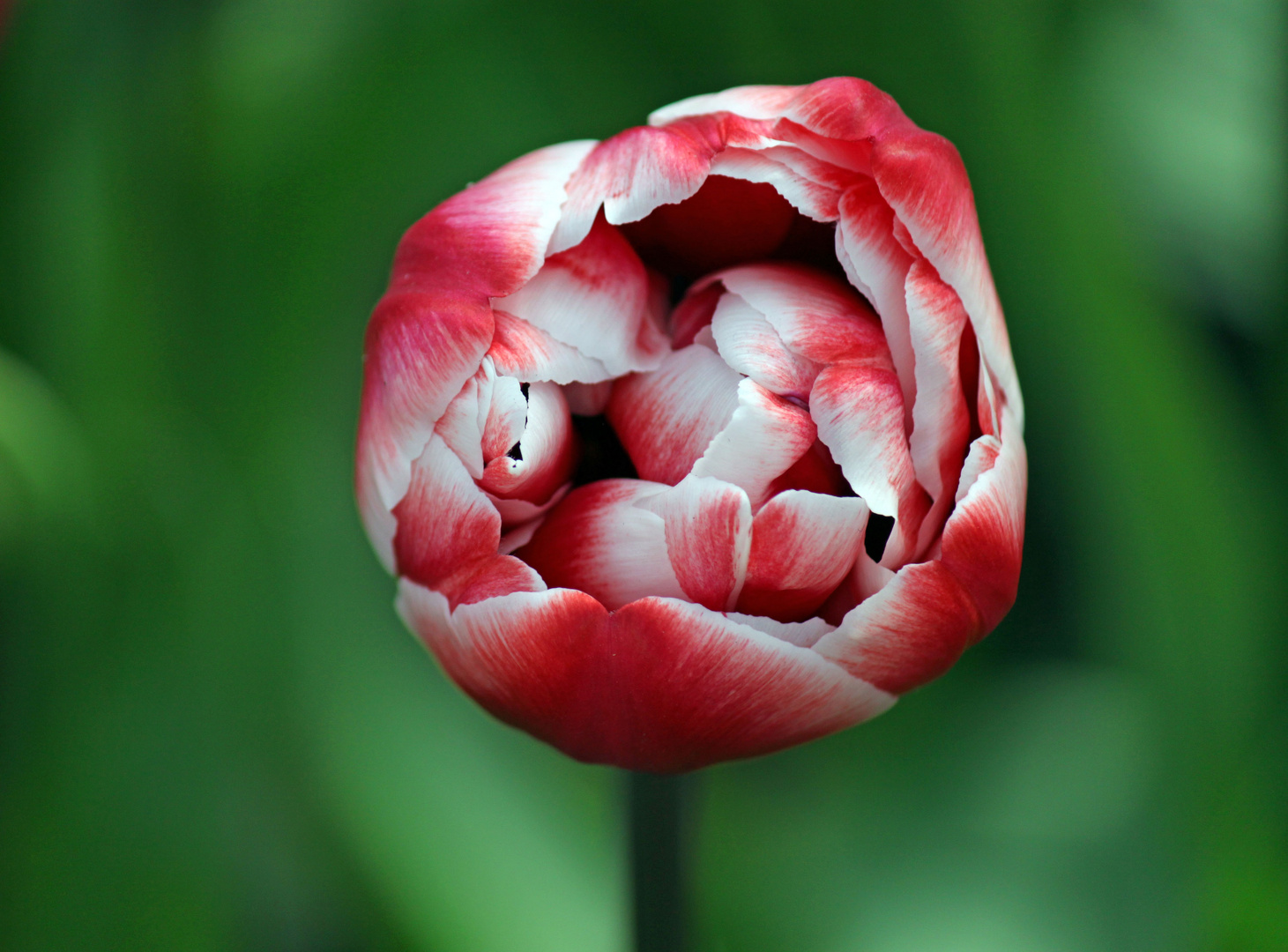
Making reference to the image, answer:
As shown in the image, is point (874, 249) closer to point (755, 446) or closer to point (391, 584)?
point (755, 446)

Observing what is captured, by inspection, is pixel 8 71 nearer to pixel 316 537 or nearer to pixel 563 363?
pixel 316 537

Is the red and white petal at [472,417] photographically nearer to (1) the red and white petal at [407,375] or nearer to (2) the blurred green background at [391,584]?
(1) the red and white petal at [407,375]

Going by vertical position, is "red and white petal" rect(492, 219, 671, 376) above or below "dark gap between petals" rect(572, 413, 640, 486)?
above

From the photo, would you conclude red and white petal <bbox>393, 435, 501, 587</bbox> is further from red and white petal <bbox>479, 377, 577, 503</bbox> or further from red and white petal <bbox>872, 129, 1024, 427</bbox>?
red and white petal <bbox>872, 129, 1024, 427</bbox>

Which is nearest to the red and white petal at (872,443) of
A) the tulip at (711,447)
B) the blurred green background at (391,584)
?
the tulip at (711,447)

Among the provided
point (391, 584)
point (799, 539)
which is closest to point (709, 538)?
point (799, 539)

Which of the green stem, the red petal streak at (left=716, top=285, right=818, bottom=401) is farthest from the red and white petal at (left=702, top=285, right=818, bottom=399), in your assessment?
the green stem
